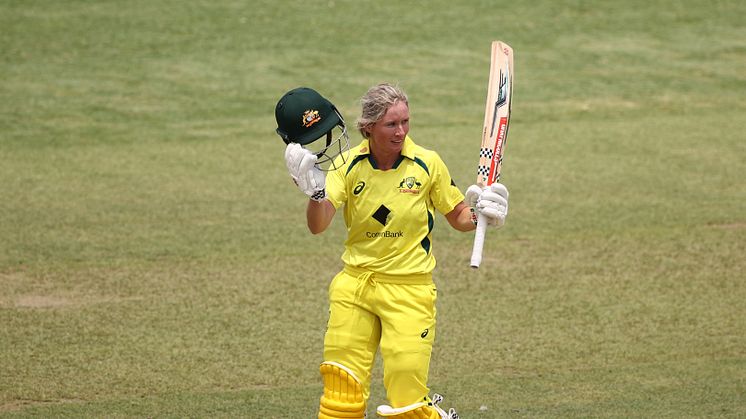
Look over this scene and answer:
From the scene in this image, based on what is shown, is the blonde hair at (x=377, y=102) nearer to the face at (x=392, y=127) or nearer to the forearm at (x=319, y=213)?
the face at (x=392, y=127)

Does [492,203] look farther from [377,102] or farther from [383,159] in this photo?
[377,102]

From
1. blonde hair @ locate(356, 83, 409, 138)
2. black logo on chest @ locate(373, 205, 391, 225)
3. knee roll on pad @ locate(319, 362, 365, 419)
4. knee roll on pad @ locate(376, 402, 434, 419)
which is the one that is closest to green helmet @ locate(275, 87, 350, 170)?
blonde hair @ locate(356, 83, 409, 138)

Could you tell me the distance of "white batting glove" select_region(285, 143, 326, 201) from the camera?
204 inches

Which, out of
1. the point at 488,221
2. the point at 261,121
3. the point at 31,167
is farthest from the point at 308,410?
the point at 261,121

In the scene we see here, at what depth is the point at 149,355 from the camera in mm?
7492

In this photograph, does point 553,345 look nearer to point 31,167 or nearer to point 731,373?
point 731,373

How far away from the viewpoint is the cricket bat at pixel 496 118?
5867 millimetres

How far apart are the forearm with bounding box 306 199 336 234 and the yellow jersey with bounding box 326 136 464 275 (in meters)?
0.06

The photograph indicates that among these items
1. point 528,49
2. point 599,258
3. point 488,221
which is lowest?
point 599,258

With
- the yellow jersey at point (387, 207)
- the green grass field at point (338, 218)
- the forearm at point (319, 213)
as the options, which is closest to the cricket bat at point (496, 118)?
the yellow jersey at point (387, 207)

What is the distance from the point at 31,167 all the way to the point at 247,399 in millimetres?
6084

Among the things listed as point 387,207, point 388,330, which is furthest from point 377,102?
point 388,330

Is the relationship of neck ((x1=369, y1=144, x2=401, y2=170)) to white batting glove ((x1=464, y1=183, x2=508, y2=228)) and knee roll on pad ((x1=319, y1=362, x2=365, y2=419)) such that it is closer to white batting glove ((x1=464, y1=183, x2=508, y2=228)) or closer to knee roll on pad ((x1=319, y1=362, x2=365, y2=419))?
white batting glove ((x1=464, y1=183, x2=508, y2=228))

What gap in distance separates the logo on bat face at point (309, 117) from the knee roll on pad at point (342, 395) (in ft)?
3.89
